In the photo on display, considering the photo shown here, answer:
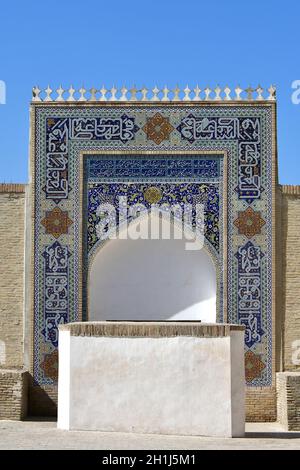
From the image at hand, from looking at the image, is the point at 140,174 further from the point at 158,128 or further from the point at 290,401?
the point at 290,401

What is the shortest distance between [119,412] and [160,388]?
532 millimetres

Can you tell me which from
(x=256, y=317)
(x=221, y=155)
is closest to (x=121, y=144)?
(x=221, y=155)

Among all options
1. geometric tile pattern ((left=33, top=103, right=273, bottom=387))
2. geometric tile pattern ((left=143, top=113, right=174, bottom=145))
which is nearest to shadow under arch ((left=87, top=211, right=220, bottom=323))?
geometric tile pattern ((left=33, top=103, right=273, bottom=387))

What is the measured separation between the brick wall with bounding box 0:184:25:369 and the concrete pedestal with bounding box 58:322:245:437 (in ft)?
6.53

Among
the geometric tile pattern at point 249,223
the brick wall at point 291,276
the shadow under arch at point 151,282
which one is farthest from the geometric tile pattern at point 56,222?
the brick wall at point 291,276

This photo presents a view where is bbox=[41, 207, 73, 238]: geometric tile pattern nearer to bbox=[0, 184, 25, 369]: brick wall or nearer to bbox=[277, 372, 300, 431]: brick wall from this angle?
bbox=[0, 184, 25, 369]: brick wall

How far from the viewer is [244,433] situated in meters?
10.3

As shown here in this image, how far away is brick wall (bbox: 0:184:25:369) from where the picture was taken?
40.0 ft

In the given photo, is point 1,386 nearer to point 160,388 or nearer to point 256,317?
point 160,388

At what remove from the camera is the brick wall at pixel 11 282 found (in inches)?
480

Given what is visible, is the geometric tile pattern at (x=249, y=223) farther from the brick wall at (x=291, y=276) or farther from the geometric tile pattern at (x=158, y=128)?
the geometric tile pattern at (x=158, y=128)

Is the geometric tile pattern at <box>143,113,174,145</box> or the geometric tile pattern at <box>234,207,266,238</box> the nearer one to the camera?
the geometric tile pattern at <box>234,207,266,238</box>

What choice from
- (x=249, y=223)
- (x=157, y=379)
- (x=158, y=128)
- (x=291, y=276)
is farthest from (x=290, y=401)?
(x=158, y=128)

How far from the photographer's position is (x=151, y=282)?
41.2 ft
